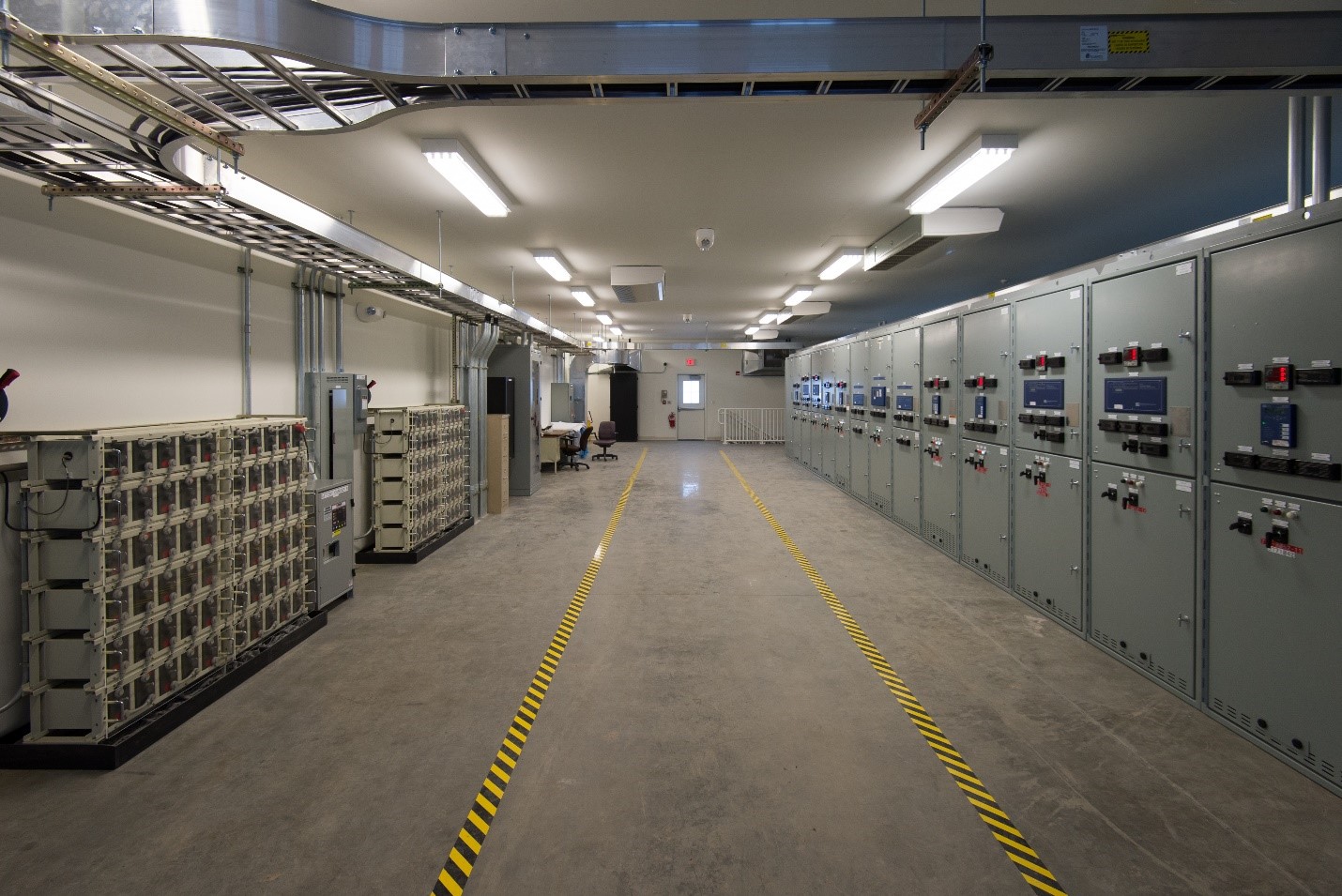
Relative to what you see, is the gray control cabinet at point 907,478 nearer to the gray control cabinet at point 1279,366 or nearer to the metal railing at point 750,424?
the gray control cabinet at point 1279,366

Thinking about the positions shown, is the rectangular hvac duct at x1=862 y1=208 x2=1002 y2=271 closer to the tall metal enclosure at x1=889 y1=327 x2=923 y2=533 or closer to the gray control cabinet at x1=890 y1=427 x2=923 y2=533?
the tall metal enclosure at x1=889 y1=327 x2=923 y2=533

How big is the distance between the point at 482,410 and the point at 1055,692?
8276 millimetres

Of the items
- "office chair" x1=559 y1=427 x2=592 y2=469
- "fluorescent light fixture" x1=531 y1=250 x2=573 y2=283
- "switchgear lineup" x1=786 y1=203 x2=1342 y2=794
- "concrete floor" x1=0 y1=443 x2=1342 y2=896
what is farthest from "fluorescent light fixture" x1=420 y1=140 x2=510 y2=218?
"office chair" x1=559 y1=427 x2=592 y2=469

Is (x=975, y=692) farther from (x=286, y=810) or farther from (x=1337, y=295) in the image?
(x=286, y=810)

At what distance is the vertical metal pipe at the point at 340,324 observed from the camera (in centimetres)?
689

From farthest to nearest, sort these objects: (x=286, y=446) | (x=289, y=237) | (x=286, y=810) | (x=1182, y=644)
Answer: (x=286, y=446) → (x=289, y=237) → (x=1182, y=644) → (x=286, y=810)

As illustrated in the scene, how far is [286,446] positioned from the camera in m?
4.96

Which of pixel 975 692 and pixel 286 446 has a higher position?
pixel 286 446

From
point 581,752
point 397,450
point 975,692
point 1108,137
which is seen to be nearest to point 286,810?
point 581,752

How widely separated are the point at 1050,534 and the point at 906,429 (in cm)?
359

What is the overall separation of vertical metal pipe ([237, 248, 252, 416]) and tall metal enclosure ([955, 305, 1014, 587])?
22.4 ft

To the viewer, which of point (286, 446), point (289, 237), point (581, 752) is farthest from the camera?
point (286, 446)

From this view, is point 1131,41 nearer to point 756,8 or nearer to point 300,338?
point 756,8

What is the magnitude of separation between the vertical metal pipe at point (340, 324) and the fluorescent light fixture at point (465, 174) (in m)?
2.02
